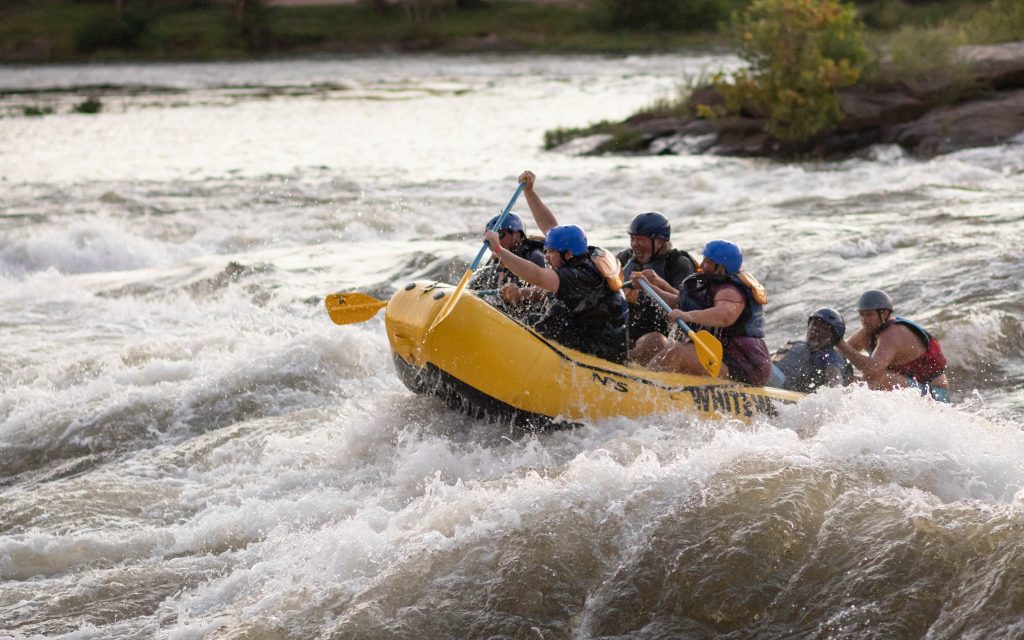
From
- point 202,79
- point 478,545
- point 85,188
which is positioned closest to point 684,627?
point 478,545

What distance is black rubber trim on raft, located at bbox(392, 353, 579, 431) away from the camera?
6801 millimetres

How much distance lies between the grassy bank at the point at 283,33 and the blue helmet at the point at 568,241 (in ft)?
143

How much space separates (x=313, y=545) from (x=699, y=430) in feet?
7.32

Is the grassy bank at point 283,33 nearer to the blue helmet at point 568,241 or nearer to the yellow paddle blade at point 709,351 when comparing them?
the blue helmet at point 568,241

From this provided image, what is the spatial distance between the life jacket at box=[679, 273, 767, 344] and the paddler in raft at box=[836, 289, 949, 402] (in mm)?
699

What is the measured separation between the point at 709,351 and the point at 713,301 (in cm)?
58

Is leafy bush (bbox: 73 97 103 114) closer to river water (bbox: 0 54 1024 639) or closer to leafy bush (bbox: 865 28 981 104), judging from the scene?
river water (bbox: 0 54 1024 639)

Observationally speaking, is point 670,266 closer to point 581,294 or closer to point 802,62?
point 581,294

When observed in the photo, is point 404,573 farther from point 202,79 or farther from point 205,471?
point 202,79

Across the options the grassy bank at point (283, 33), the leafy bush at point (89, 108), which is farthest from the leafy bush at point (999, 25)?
the grassy bank at point (283, 33)

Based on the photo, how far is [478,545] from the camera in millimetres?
5246

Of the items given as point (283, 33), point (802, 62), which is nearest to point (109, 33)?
point (283, 33)

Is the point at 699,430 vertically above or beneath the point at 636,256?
beneath

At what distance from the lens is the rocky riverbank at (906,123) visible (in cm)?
1852
